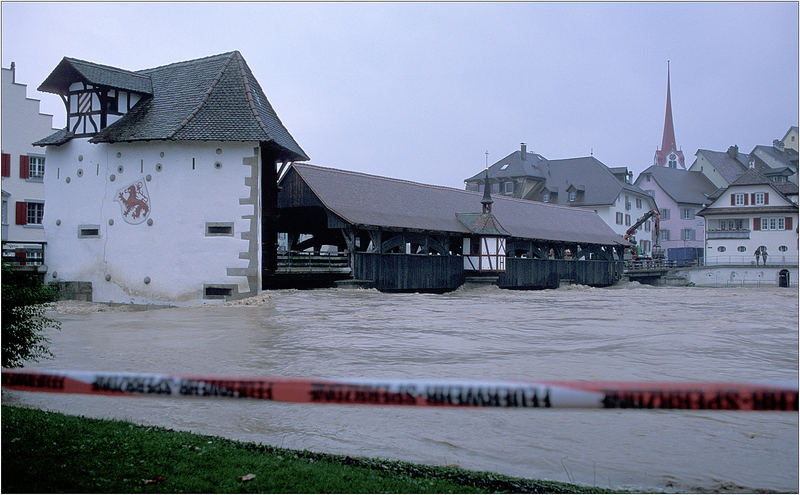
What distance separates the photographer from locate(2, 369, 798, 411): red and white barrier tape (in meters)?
1.81

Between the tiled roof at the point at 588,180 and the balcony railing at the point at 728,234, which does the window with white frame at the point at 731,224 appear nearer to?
the balcony railing at the point at 728,234

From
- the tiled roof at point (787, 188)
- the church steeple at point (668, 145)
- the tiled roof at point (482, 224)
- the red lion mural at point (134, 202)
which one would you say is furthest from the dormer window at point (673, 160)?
the red lion mural at point (134, 202)

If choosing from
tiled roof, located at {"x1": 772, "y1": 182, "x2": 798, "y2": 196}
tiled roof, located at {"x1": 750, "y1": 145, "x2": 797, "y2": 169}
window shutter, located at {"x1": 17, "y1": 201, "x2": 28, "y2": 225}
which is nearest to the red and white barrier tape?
window shutter, located at {"x1": 17, "y1": 201, "x2": 28, "y2": 225}

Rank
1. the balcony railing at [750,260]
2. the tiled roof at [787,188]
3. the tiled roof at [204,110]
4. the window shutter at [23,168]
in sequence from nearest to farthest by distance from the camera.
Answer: the tiled roof at [204,110] → the window shutter at [23,168] → the balcony railing at [750,260] → the tiled roof at [787,188]

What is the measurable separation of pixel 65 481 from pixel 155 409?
12.2ft

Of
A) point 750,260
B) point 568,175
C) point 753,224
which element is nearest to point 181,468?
point 750,260

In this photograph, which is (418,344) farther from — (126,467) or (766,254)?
(766,254)

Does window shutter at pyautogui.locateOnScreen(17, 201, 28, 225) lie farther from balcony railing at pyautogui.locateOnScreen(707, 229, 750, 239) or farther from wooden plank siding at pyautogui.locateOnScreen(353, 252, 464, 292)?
balcony railing at pyautogui.locateOnScreen(707, 229, 750, 239)

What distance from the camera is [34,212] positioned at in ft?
94.1

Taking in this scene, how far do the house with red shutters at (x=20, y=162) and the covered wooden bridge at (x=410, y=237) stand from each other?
10424 mm

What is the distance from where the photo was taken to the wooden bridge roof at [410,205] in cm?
2716

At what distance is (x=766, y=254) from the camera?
162 feet

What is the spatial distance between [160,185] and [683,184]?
59186mm

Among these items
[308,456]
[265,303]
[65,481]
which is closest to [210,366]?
[308,456]
